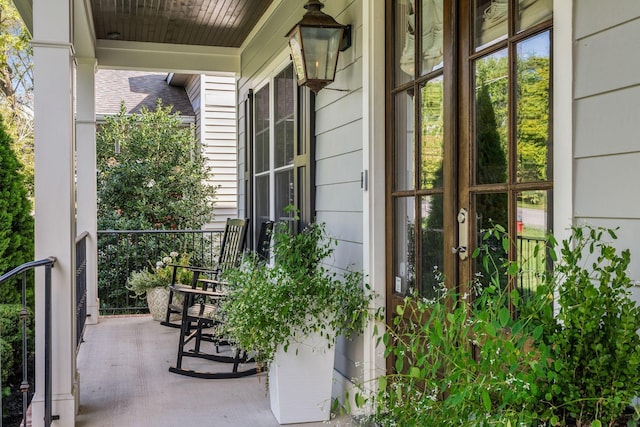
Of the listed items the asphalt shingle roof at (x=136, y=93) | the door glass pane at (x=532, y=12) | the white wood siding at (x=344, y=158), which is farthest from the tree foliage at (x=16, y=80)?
the door glass pane at (x=532, y=12)

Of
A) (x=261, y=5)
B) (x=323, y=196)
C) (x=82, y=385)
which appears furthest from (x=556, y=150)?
(x=261, y=5)

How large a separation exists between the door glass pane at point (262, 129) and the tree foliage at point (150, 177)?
2.94 m

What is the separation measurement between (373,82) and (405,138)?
0.36 metres

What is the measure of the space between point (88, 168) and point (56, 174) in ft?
10.6

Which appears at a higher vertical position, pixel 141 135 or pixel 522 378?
pixel 141 135

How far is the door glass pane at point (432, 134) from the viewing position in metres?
2.72

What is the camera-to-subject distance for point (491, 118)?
233 centimetres

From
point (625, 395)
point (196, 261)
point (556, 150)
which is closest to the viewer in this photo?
point (625, 395)

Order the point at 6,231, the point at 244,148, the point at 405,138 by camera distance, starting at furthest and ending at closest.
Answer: the point at 244,148 → the point at 6,231 → the point at 405,138

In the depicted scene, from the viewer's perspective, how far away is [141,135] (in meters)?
9.06

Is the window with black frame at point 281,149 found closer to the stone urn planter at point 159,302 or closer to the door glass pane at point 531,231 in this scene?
the stone urn planter at point 159,302

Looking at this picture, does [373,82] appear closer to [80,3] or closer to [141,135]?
[80,3]

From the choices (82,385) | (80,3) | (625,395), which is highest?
(80,3)

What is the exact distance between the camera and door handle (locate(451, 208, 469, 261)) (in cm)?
248
